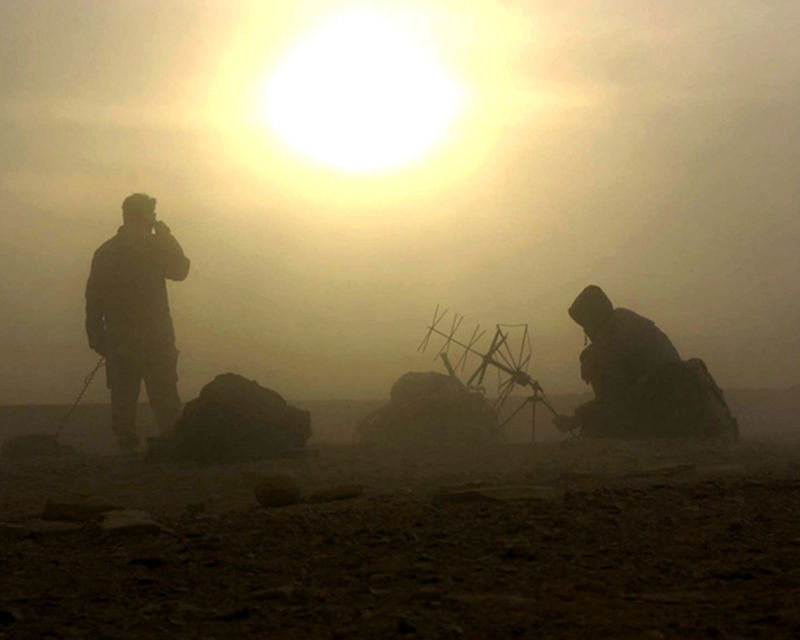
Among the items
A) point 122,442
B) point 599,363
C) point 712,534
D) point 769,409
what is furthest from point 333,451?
point 769,409

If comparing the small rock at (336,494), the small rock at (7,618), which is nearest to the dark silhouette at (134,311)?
the small rock at (336,494)

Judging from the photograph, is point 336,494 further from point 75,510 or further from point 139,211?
point 139,211

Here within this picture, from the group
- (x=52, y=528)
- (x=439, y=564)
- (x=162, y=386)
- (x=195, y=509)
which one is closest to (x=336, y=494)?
(x=195, y=509)

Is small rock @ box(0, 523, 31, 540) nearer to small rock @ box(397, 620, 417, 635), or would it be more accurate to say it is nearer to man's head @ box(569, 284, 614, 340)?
small rock @ box(397, 620, 417, 635)

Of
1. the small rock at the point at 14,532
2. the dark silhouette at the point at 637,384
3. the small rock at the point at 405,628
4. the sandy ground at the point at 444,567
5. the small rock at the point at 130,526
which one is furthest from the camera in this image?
the dark silhouette at the point at 637,384

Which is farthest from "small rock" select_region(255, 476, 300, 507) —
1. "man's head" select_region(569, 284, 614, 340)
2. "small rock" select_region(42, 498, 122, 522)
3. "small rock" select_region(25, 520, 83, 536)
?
"man's head" select_region(569, 284, 614, 340)

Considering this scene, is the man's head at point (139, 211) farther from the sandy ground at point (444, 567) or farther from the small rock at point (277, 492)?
the small rock at point (277, 492)

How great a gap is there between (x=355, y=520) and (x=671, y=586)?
81.4 inches

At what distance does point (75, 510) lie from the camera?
694 cm

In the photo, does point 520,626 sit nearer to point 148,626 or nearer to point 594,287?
point 148,626

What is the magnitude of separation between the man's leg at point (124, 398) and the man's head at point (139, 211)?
6.15 ft

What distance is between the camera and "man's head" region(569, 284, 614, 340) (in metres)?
Answer: 16.7

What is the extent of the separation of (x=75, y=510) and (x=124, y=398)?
8.61 metres

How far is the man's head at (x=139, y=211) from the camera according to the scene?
1541 centimetres
